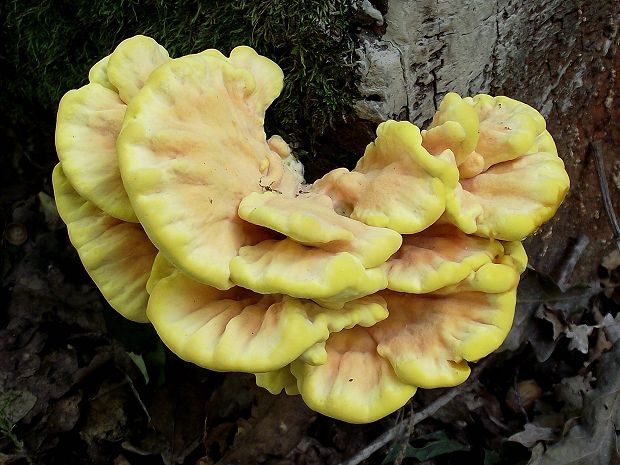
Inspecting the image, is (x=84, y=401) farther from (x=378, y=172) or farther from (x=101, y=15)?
(x=378, y=172)

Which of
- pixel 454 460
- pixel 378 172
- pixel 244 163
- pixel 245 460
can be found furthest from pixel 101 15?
pixel 454 460

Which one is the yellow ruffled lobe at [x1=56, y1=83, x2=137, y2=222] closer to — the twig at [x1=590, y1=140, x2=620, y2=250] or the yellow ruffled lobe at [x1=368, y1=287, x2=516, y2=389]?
the yellow ruffled lobe at [x1=368, y1=287, x2=516, y2=389]

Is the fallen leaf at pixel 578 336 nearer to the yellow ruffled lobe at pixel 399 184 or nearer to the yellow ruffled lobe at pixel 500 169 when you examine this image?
the yellow ruffled lobe at pixel 500 169

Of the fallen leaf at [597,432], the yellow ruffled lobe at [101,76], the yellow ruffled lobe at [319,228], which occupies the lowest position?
the fallen leaf at [597,432]

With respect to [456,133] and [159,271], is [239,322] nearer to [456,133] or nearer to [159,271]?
[159,271]

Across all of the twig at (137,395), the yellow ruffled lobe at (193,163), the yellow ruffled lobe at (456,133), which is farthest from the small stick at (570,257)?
the twig at (137,395)

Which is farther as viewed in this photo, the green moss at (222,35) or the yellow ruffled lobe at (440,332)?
the green moss at (222,35)

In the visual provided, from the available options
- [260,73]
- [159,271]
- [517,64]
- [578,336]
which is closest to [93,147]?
[159,271]
